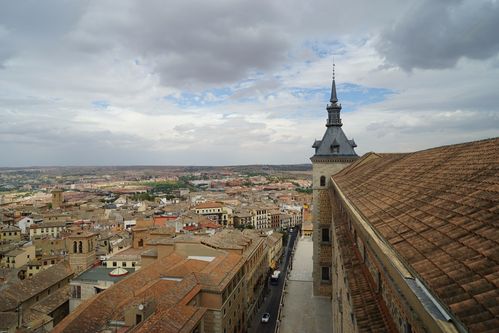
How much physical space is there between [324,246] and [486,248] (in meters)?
25.0

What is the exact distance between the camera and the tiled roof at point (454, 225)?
4059mm

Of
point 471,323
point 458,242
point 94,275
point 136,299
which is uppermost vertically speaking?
point 458,242

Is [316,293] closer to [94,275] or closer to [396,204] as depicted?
[94,275]

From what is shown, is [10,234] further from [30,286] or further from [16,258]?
[30,286]

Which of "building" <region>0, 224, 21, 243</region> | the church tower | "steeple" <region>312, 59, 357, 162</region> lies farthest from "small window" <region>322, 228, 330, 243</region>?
"building" <region>0, 224, 21, 243</region>

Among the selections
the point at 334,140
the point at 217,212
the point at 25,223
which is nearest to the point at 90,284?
the point at 334,140

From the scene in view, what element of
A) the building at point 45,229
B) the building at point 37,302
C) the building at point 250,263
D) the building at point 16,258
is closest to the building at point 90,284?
the building at point 37,302

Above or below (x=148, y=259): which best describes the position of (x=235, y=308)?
below

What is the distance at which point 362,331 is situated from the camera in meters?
6.91

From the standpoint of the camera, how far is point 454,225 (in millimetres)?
5754

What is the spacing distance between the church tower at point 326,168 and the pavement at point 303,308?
1.48 metres

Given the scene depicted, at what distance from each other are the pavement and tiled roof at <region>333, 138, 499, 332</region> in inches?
622

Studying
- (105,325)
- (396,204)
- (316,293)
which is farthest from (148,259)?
(396,204)

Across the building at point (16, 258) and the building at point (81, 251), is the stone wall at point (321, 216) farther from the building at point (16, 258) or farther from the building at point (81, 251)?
the building at point (16, 258)
